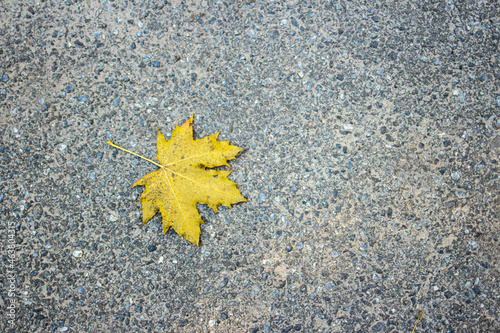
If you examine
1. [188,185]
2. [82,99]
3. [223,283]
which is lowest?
[223,283]

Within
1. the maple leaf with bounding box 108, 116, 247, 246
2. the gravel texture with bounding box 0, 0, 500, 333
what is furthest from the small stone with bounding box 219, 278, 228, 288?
the maple leaf with bounding box 108, 116, 247, 246

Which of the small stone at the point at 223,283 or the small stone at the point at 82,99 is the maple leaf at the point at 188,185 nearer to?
the small stone at the point at 223,283

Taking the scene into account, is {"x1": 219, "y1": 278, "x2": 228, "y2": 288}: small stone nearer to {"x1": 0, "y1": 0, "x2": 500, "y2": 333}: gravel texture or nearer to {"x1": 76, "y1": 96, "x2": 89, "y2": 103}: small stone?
{"x1": 0, "y1": 0, "x2": 500, "y2": 333}: gravel texture

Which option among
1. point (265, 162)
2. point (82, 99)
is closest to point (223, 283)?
point (265, 162)

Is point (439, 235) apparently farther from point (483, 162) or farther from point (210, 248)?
point (210, 248)

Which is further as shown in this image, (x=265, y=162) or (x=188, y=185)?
(x=265, y=162)

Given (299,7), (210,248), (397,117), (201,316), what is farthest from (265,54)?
(201,316)

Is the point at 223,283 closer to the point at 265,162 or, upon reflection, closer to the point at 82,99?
the point at 265,162
